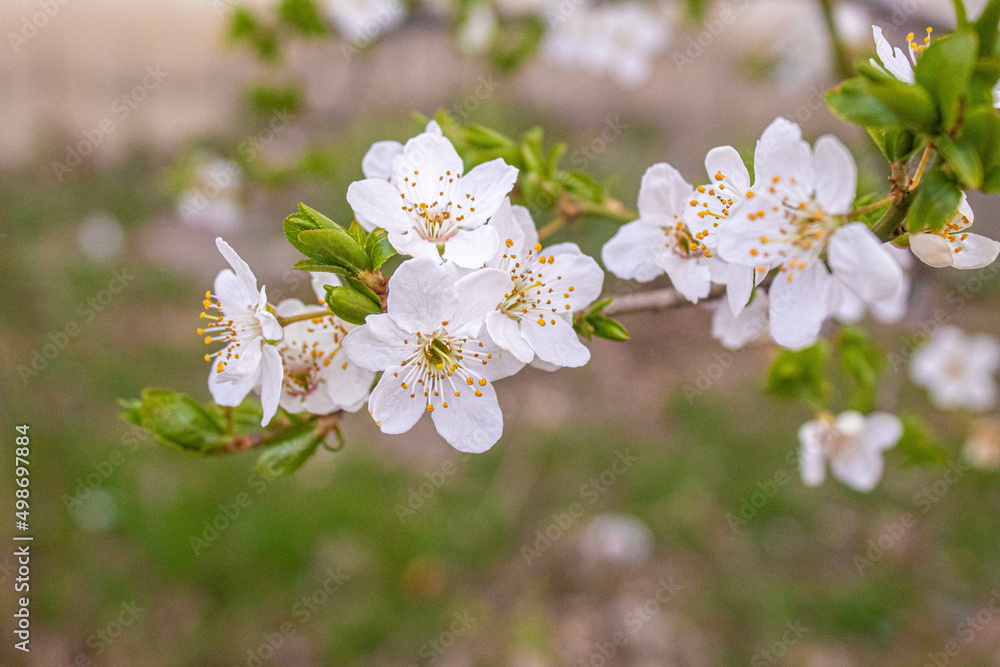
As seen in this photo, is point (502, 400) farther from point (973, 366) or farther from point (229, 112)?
point (229, 112)

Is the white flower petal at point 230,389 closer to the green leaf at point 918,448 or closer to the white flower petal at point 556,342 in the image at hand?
the white flower petal at point 556,342

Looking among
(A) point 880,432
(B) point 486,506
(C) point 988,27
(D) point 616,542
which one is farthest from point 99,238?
(C) point 988,27

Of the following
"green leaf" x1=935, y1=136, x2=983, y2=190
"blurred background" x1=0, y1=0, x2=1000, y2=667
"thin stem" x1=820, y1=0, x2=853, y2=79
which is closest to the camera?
"green leaf" x1=935, y1=136, x2=983, y2=190

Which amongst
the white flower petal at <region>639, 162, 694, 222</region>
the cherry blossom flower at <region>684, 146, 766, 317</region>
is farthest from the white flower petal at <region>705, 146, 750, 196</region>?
the white flower petal at <region>639, 162, 694, 222</region>

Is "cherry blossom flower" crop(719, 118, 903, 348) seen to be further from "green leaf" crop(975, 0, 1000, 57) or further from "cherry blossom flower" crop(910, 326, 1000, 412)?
"cherry blossom flower" crop(910, 326, 1000, 412)

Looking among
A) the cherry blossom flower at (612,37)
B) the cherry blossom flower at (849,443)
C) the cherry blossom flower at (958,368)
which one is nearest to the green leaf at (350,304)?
the cherry blossom flower at (849,443)

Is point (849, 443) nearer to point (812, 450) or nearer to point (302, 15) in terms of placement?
point (812, 450)
